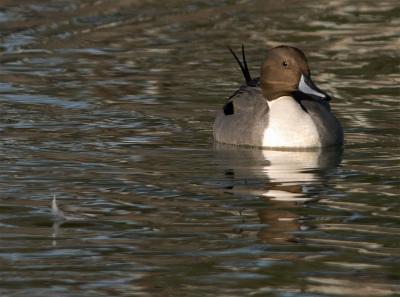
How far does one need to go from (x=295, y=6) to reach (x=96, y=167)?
9.83 meters

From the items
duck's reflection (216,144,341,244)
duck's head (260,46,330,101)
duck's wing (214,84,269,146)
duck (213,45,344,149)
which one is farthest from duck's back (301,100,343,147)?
duck's wing (214,84,269,146)

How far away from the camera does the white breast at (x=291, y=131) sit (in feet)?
39.4

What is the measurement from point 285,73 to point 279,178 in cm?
207

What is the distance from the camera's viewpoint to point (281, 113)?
1216 centimetres

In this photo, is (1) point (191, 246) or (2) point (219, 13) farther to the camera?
(2) point (219, 13)

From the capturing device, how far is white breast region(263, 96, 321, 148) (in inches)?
473

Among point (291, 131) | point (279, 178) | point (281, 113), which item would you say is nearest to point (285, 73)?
point (281, 113)

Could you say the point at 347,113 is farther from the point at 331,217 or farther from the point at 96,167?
the point at 331,217

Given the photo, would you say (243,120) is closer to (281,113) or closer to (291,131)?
(281,113)

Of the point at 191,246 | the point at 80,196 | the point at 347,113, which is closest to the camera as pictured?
the point at 191,246

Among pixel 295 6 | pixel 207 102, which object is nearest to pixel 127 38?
pixel 295 6

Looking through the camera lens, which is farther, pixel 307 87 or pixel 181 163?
pixel 307 87

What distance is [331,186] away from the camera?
10172 mm

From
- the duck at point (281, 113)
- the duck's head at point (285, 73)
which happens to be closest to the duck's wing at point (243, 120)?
the duck at point (281, 113)
